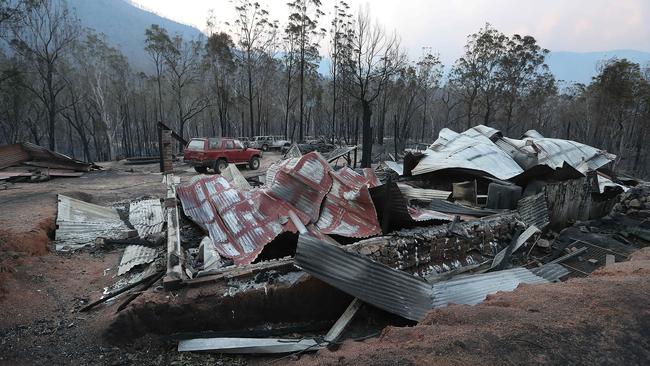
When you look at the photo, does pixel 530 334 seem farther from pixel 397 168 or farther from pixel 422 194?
pixel 397 168

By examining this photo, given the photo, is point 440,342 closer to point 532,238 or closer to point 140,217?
point 532,238

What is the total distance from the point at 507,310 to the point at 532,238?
479 centimetres

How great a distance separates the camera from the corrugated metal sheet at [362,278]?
4.59 meters

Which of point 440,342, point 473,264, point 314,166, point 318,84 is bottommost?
point 473,264

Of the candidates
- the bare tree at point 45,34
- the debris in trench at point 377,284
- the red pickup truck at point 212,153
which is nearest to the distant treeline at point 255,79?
the bare tree at point 45,34

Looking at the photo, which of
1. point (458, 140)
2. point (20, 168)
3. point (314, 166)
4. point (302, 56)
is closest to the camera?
point (314, 166)

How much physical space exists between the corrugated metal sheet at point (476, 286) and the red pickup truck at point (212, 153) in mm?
13399

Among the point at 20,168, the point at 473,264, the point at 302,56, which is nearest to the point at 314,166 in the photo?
the point at 473,264

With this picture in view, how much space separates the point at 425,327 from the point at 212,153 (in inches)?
577

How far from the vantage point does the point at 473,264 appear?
677 cm

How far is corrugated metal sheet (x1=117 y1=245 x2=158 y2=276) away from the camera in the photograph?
6020mm

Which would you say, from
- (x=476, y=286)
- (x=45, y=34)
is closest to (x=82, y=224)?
(x=476, y=286)

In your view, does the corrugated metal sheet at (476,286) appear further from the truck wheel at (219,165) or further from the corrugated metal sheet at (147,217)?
the truck wheel at (219,165)

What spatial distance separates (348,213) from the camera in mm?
6637
